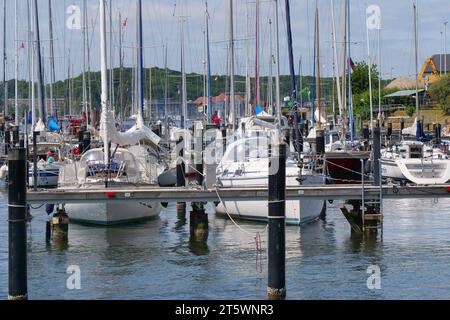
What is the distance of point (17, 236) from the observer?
65.9 feet

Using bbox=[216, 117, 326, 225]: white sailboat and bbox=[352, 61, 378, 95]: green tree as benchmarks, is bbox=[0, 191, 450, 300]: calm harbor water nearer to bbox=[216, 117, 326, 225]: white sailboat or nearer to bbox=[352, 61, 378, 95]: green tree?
bbox=[216, 117, 326, 225]: white sailboat

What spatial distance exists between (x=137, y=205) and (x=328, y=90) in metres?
63.0

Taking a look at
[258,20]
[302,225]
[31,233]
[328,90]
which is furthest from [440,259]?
[328,90]

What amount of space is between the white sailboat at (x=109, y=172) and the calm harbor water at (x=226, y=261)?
1.64ft

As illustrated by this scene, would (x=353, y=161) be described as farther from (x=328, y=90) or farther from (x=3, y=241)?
(x=328, y=90)

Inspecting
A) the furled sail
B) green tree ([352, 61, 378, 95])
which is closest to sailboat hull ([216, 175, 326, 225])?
the furled sail

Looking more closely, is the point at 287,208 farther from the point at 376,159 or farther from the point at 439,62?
the point at 439,62

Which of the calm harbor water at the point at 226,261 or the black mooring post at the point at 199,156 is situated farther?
the black mooring post at the point at 199,156

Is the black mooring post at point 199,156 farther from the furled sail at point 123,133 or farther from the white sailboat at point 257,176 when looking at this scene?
Result: the furled sail at point 123,133

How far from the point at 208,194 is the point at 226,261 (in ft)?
7.32

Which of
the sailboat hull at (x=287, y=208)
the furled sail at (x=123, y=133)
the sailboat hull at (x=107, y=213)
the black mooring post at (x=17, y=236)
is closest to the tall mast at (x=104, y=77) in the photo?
the furled sail at (x=123, y=133)

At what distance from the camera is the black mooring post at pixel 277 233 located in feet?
67.7

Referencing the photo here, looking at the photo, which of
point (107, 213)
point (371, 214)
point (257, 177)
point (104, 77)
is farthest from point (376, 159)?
point (107, 213)

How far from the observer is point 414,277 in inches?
984
